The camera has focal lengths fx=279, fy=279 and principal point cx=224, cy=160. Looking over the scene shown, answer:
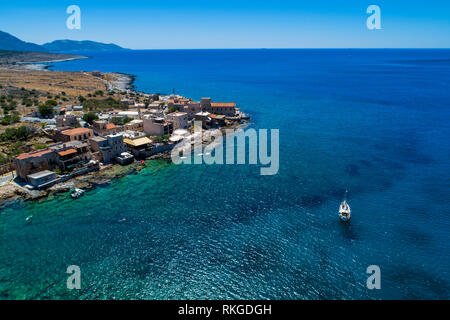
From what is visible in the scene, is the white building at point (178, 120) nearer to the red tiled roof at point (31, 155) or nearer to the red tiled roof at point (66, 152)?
the red tiled roof at point (66, 152)

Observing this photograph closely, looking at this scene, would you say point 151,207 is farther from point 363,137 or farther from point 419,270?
point 363,137

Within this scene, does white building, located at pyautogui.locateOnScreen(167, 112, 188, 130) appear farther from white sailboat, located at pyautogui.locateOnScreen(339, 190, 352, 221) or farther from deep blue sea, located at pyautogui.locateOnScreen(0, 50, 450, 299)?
white sailboat, located at pyautogui.locateOnScreen(339, 190, 352, 221)

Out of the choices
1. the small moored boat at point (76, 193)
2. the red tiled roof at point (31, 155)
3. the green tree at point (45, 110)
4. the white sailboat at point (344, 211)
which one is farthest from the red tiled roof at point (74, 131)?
the white sailboat at point (344, 211)

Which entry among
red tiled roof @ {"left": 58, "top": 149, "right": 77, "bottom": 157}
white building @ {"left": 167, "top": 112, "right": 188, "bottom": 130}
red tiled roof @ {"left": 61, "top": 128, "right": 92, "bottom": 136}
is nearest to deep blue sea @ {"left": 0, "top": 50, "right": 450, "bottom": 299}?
red tiled roof @ {"left": 58, "top": 149, "right": 77, "bottom": 157}

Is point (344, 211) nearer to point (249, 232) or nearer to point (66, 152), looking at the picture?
point (249, 232)

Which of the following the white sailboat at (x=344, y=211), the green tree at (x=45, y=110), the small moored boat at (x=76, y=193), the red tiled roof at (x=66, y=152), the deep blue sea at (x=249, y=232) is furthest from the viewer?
the green tree at (x=45, y=110)

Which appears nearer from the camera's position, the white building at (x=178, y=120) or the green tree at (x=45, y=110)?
the white building at (x=178, y=120)
